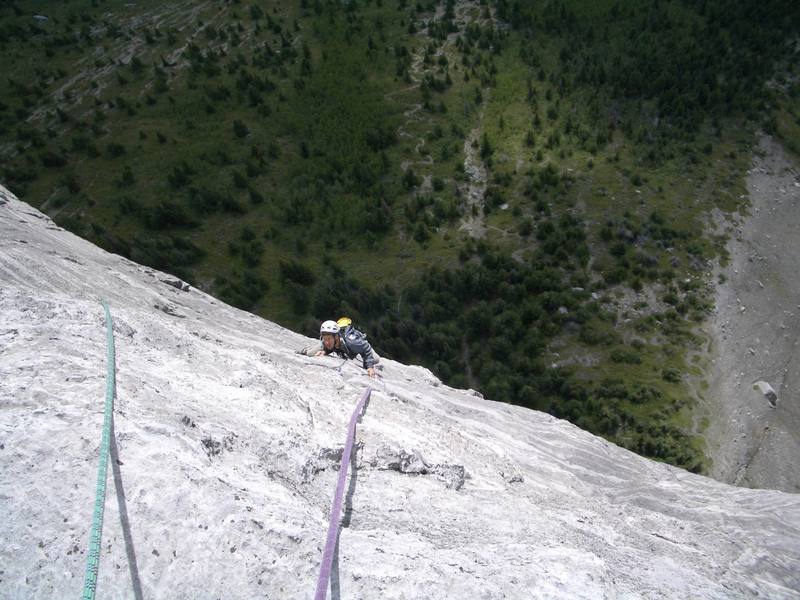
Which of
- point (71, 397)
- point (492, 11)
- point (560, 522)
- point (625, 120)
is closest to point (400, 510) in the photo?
point (560, 522)

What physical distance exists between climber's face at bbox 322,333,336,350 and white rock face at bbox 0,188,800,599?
808mm

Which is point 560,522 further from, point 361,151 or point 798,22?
point 798,22

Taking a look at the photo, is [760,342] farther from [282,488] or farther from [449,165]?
[282,488]

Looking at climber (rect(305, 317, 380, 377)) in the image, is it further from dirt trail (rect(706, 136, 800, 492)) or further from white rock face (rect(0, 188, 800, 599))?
dirt trail (rect(706, 136, 800, 492))

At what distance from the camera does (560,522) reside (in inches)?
336

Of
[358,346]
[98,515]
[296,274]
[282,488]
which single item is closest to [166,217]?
[296,274]

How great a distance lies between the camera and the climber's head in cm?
1271

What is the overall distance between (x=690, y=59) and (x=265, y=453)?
58.2 metres

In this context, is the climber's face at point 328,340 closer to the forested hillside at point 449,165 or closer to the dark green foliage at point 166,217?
the forested hillside at point 449,165

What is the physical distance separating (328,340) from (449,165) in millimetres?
34881

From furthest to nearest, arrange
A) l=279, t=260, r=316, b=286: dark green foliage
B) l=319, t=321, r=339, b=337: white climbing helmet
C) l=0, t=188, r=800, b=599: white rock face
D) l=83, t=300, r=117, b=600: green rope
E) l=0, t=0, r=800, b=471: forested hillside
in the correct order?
l=279, t=260, r=316, b=286: dark green foliage < l=0, t=0, r=800, b=471: forested hillside < l=319, t=321, r=339, b=337: white climbing helmet < l=0, t=188, r=800, b=599: white rock face < l=83, t=300, r=117, b=600: green rope

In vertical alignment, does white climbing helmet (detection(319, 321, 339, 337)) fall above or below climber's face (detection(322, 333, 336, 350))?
above

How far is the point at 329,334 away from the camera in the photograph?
1277cm

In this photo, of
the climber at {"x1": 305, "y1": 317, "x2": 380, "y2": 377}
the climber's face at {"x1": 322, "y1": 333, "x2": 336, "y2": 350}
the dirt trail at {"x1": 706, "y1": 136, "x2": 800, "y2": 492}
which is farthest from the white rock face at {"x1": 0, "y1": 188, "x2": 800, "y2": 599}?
the dirt trail at {"x1": 706, "y1": 136, "x2": 800, "y2": 492}
